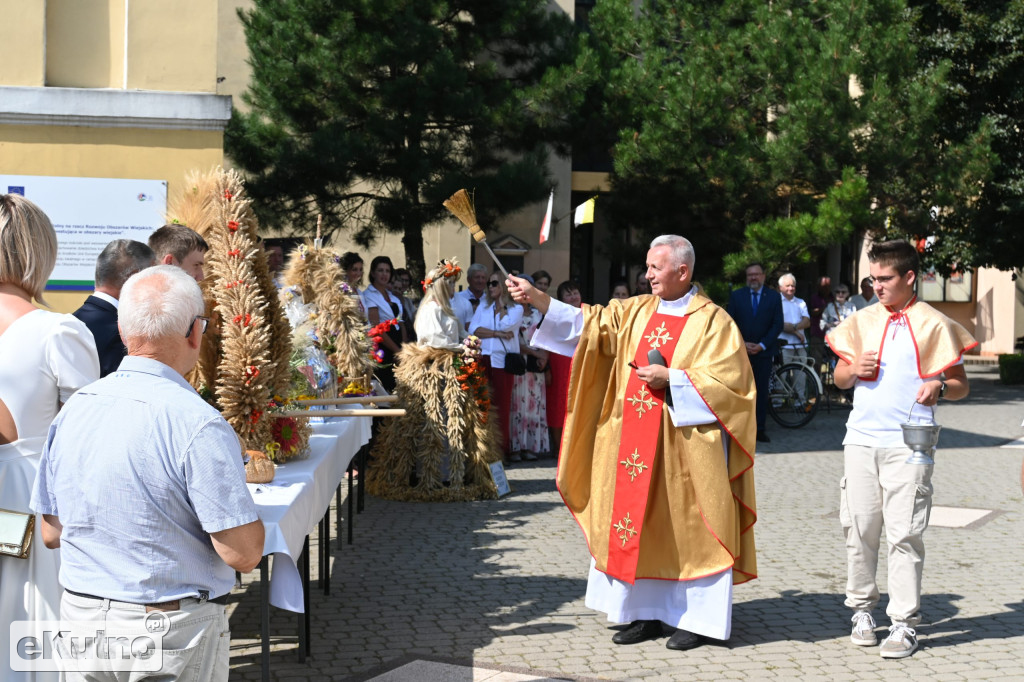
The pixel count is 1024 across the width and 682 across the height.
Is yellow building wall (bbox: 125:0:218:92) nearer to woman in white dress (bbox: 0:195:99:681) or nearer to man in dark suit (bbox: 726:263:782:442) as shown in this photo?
woman in white dress (bbox: 0:195:99:681)

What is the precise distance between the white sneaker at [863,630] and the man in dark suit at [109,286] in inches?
148

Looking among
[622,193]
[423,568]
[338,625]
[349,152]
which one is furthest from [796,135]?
[338,625]

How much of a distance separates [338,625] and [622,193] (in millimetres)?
12456

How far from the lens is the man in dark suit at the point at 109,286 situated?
4.18 metres

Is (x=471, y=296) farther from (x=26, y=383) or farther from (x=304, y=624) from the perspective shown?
(x=26, y=383)

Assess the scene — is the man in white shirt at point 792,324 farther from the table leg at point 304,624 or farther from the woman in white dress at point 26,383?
the woman in white dress at point 26,383

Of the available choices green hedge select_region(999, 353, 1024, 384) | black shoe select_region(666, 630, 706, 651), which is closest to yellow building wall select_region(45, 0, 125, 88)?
black shoe select_region(666, 630, 706, 651)

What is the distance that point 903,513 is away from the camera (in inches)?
209

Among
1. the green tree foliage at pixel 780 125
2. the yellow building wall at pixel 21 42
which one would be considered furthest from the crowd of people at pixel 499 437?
the green tree foliage at pixel 780 125

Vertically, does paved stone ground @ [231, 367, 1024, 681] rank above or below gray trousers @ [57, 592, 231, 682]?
below

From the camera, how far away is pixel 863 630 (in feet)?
18.0

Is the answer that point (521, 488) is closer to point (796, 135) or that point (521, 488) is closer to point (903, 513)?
point (903, 513)

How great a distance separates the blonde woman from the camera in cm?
1106

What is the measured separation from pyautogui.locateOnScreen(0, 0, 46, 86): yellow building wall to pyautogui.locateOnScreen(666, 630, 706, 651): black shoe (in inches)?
266
